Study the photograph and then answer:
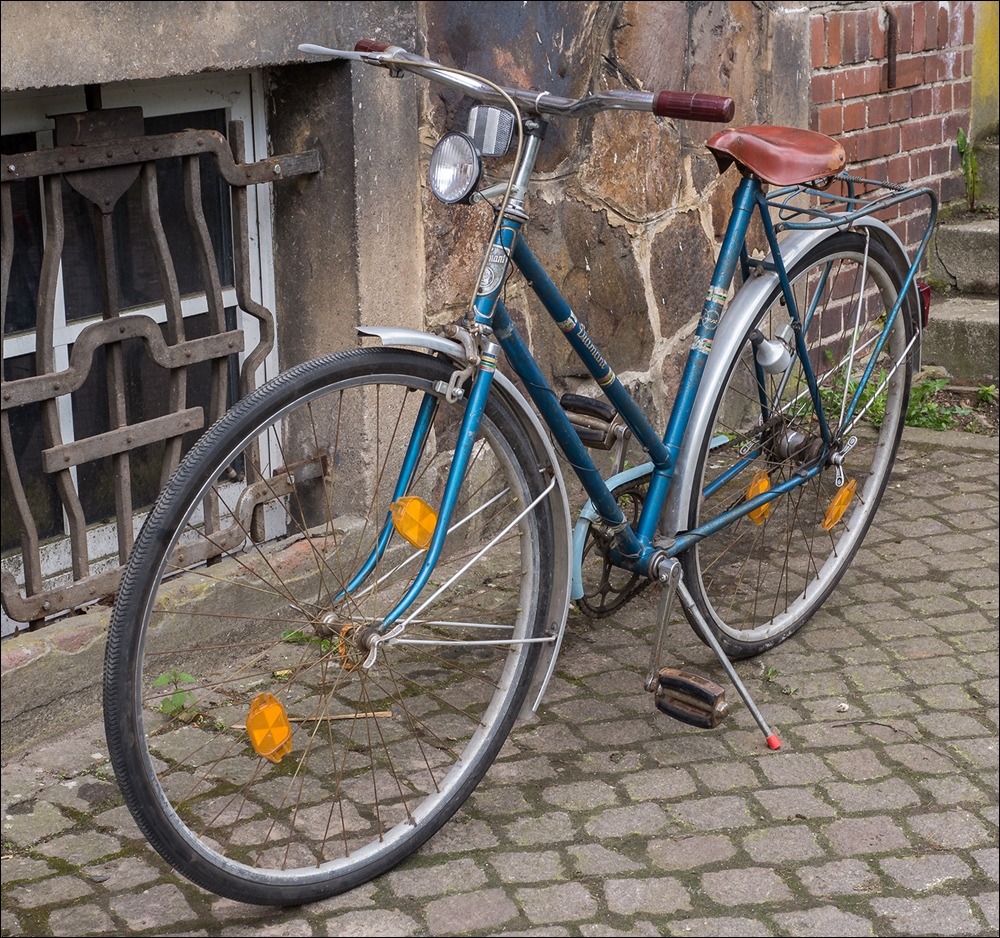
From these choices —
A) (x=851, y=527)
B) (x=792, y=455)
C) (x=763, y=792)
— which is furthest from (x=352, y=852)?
(x=851, y=527)

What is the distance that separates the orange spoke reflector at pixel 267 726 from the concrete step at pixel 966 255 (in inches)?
164

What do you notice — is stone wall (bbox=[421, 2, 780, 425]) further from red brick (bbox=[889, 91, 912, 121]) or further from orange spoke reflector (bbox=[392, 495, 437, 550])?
orange spoke reflector (bbox=[392, 495, 437, 550])

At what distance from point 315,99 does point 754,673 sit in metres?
1.69

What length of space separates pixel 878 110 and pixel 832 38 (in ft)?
1.42

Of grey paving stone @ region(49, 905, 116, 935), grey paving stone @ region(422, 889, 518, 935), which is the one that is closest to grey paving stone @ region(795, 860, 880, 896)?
grey paving stone @ region(422, 889, 518, 935)

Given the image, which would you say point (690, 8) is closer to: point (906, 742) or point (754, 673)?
point (754, 673)

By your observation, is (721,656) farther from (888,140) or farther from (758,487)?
(888,140)

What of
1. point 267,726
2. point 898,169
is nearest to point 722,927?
point 267,726

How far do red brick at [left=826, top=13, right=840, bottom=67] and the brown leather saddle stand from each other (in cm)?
203

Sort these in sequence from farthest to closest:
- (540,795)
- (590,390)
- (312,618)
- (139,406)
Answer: (590,390), (139,406), (540,795), (312,618)

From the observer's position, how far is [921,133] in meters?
5.48

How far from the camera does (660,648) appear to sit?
9.62 feet

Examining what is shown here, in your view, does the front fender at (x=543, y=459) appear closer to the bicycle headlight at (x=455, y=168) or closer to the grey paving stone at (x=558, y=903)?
the bicycle headlight at (x=455, y=168)

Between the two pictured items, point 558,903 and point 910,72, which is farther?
point 910,72
